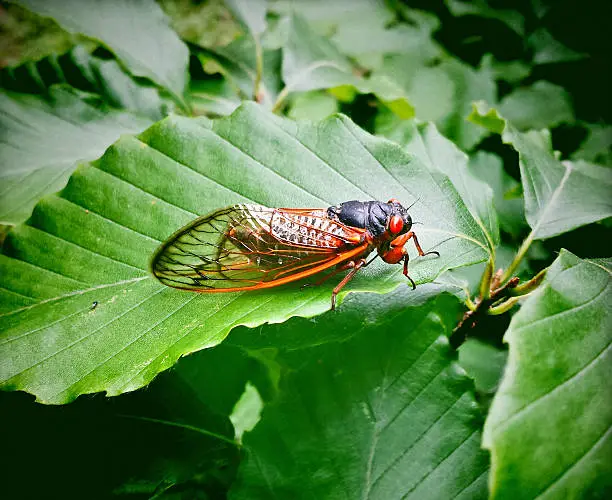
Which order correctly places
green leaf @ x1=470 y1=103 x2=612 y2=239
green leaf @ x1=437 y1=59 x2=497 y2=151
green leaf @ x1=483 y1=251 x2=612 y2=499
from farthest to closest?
green leaf @ x1=437 y1=59 x2=497 y2=151
green leaf @ x1=470 y1=103 x2=612 y2=239
green leaf @ x1=483 y1=251 x2=612 y2=499

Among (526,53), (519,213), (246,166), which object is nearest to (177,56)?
(246,166)

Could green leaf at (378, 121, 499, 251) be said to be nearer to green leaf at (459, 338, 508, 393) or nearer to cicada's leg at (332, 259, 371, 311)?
cicada's leg at (332, 259, 371, 311)

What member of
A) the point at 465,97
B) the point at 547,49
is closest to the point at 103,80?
the point at 465,97


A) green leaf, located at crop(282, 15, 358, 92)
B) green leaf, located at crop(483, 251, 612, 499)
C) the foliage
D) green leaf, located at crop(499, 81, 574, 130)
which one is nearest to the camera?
green leaf, located at crop(483, 251, 612, 499)

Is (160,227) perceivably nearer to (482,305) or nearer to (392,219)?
(392,219)

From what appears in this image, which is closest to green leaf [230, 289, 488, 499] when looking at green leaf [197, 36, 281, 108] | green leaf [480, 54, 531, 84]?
green leaf [197, 36, 281, 108]

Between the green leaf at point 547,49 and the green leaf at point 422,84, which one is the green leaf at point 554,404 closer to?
the green leaf at point 422,84
